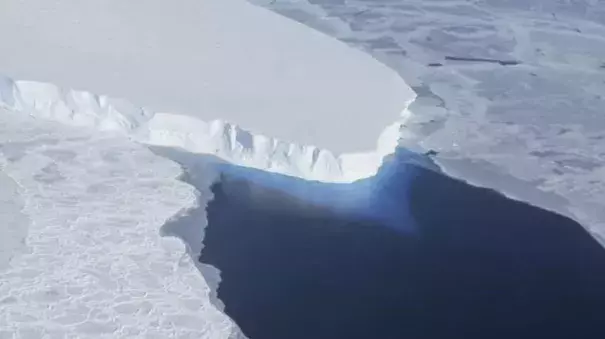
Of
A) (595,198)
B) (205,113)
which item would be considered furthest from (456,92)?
(205,113)

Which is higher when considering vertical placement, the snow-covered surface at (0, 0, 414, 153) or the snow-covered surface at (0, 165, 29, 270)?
the snow-covered surface at (0, 0, 414, 153)

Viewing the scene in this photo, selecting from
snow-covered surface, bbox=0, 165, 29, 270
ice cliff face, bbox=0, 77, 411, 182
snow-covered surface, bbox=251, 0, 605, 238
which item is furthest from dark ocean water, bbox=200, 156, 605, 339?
snow-covered surface, bbox=0, 165, 29, 270

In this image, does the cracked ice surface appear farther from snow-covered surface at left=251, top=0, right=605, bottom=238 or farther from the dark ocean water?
snow-covered surface at left=251, top=0, right=605, bottom=238

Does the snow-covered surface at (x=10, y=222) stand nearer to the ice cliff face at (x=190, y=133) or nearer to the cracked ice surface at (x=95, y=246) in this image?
the cracked ice surface at (x=95, y=246)

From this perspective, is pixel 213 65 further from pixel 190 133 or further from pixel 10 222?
pixel 10 222

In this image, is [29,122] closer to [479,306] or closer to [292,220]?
[292,220]
